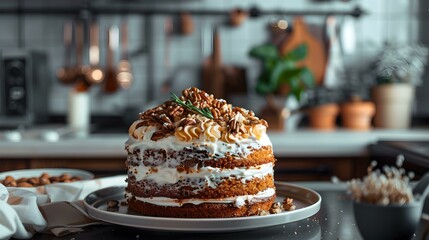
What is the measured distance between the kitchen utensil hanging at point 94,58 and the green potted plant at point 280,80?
747 mm

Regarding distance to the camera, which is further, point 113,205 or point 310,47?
point 310,47

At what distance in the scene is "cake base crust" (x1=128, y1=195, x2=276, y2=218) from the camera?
91 centimetres

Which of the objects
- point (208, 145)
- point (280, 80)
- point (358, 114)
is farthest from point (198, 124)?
point (358, 114)

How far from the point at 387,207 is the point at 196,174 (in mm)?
292

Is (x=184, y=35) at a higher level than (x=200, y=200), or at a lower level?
higher

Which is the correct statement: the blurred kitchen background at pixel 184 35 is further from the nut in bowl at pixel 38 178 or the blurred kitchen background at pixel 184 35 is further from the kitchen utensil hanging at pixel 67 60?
the nut in bowl at pixel 38 178

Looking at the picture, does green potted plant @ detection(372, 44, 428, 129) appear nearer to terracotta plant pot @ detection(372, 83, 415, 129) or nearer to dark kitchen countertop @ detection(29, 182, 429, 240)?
terracotta plant pot @ detection(372, 83, 415, 129)

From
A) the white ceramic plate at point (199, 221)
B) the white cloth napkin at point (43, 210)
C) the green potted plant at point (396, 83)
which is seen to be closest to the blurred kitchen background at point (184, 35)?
the green potted plant at point (396, 83)

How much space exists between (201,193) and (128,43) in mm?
2091

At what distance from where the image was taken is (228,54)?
292 centimetres

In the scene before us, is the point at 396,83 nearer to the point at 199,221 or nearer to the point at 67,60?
the point at 67,60

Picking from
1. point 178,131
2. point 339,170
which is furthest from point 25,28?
point 178,131

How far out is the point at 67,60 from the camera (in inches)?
114

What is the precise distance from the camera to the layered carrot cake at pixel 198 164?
0.91m
